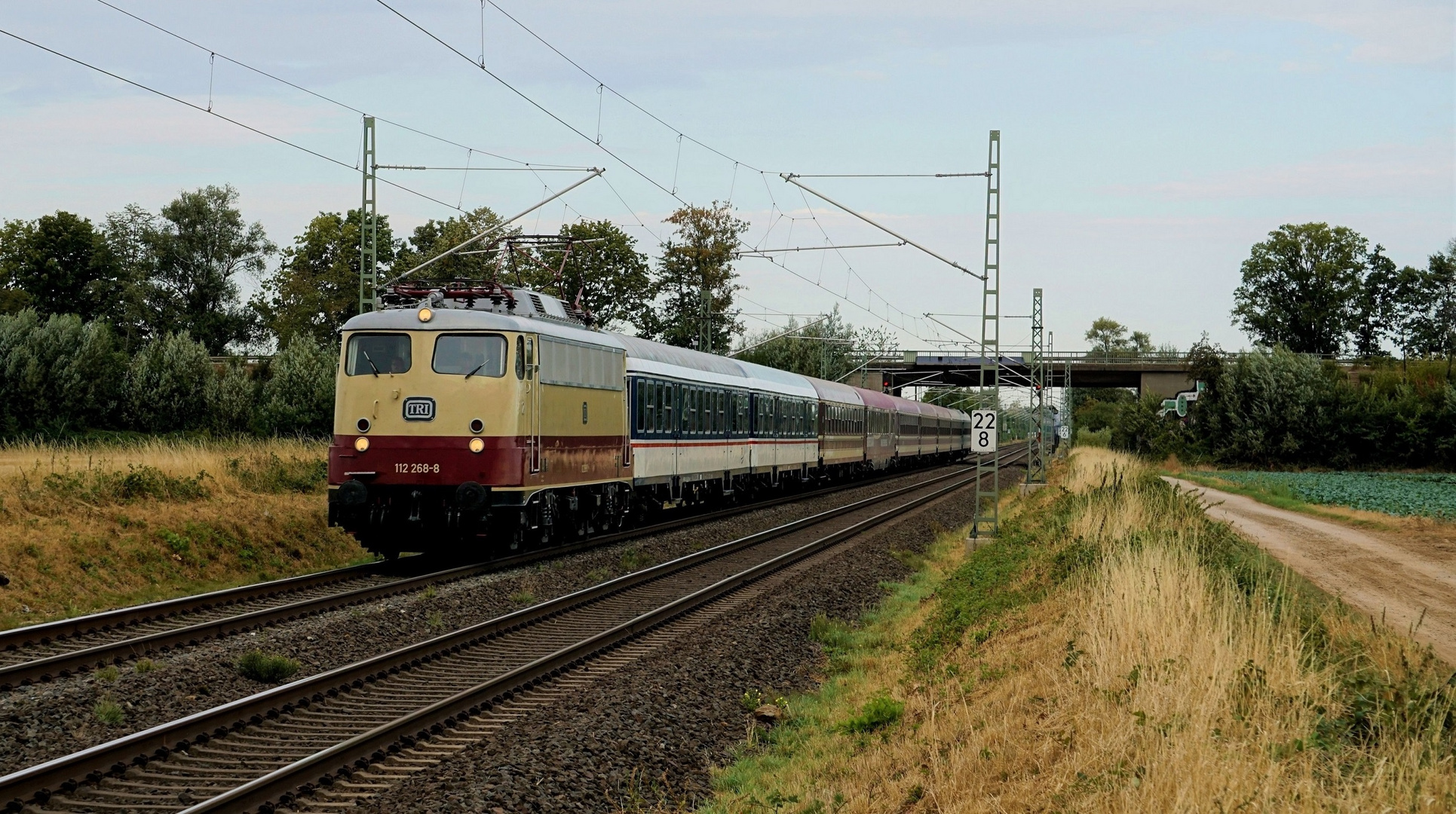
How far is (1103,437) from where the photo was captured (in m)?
103

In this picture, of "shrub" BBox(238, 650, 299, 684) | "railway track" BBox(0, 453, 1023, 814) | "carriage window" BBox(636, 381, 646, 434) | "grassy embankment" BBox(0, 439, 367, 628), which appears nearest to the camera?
"railway track" BBox(0, 453, 1023, 814)

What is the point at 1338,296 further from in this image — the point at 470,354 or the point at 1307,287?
the point at 470,354

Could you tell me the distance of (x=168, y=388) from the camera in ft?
173

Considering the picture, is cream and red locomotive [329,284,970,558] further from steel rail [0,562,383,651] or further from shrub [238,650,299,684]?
shrub [238,650,299,684]

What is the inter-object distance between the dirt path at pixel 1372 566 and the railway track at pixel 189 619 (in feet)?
35.3

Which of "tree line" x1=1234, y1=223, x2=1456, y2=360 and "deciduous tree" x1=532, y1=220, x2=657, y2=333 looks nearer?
"deciduous tree" x1=532, y1=220, x2=657, y2=333

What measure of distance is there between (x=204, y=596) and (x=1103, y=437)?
95.9 m

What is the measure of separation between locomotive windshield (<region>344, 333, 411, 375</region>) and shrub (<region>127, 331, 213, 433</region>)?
37202 mm

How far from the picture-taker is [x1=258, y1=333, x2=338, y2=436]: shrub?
121 ft

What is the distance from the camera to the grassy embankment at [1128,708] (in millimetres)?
6039

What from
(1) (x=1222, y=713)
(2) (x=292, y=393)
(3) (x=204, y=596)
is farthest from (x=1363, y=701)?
(2) (x=292, y=393)

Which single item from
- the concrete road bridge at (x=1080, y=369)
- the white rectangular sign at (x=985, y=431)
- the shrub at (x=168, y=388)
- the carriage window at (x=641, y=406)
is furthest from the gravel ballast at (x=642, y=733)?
the concrete road bridge at (x=1080, y=369)

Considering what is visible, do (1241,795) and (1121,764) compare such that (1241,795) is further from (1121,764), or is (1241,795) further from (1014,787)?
(1014,787)

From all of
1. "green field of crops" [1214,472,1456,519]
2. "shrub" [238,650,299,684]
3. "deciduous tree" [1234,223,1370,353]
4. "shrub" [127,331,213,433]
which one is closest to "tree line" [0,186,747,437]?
"shrub" [127,331,213,433]
